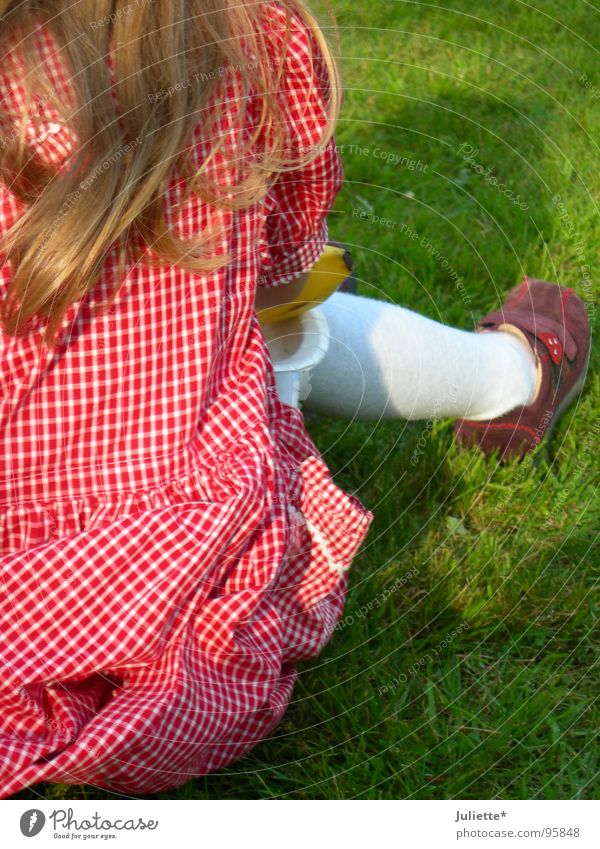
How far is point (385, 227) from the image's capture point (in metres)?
1.40

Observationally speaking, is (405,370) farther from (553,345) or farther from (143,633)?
(143,633)

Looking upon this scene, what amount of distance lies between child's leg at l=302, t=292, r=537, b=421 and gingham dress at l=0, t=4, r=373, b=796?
0.71 feet

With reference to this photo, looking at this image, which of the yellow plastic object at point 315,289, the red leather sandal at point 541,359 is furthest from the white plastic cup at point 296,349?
the red leather sandal at point 541,359

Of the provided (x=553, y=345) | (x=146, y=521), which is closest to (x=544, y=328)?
(x=553, y=345)

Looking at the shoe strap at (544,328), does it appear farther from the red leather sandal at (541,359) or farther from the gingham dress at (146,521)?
the gingham dress at (146,521)

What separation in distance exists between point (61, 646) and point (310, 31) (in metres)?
0.49

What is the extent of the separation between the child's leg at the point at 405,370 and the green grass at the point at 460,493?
5cm

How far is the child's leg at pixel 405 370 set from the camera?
1032 mm

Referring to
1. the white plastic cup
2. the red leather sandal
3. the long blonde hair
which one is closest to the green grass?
the red leather sandal

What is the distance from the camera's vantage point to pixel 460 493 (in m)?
1.07
